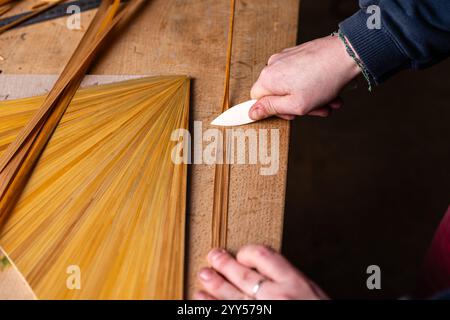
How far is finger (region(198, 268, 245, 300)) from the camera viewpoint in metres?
0.76

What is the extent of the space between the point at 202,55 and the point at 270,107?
241 mm

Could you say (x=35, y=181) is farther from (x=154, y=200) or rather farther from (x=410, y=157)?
(x=410, y=157)

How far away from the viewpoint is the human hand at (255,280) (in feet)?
2.48

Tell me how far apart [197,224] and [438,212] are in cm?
143

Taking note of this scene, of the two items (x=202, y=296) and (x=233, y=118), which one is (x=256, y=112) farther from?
(x=202, y=296)

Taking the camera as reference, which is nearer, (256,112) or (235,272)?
(235,272)

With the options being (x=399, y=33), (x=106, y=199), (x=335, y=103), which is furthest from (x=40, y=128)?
(x=399, y=33)

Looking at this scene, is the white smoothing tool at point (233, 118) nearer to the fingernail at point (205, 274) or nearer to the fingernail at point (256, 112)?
the fingernail at point (256, 112)

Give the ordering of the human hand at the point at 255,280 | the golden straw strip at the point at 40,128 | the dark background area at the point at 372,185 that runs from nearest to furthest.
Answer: the human hand at the point at 255,280, the golden straw strip at the point at 40,128, the dark background area at the point at 372,185

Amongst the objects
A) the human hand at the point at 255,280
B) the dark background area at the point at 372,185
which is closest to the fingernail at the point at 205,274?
the human hand at the point at 255,280

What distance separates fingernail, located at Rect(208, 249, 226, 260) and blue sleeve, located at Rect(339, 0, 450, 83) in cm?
46

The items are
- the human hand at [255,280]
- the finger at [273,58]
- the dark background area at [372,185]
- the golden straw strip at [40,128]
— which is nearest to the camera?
the human hand at [255,280]

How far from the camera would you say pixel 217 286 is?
30.1 inches
